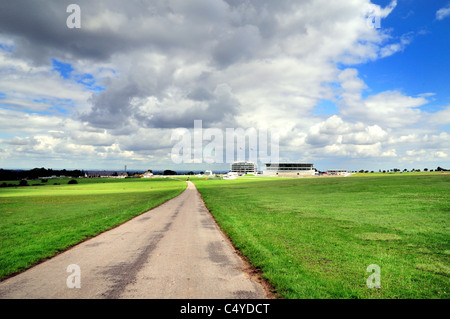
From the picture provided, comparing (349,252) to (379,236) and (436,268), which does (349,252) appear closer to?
(436,268)

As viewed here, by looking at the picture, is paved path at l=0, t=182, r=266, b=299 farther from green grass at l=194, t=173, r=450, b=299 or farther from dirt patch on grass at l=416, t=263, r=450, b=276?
dirt patch on grass at l=416, t=263, r=450, b=276

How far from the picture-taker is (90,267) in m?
9.23

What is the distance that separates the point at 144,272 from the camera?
853cm

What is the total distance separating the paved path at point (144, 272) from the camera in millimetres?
7043

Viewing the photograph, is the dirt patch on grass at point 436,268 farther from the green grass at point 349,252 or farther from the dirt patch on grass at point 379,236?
the dirt patch on grass at point 379,236

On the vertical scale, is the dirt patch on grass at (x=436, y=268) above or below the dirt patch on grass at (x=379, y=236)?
above

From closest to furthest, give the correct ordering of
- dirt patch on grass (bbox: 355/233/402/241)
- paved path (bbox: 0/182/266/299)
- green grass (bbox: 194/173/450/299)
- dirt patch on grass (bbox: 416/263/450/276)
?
paved path (bbox: 0/182/266/299) < green grass (bbox: 194/173/450/299) < dirt patch on grass (bbox: 416/263/450/276) < dirt patch on grass (bbox: 355/233/402/241)

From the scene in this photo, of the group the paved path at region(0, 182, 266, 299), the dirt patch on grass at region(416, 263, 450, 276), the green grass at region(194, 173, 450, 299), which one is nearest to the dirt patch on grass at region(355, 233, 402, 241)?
the green grass at region(194, 173, 450, 299)

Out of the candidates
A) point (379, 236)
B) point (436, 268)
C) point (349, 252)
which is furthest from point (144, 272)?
point (379, 236)

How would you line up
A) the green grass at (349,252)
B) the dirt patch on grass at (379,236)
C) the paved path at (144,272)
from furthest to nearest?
the dirt patch on grass at (379,236)
the green grass at (349,252)
the paved path at (144,272)

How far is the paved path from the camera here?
23.1ft

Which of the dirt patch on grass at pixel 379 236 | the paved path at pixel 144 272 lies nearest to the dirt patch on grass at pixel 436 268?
the dirt patch on grass at pixel 379 236
